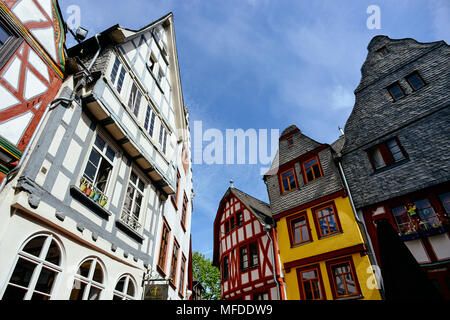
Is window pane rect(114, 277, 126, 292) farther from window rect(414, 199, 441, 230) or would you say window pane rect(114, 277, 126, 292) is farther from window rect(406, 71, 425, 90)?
window rect(406, 71, 425, 90)

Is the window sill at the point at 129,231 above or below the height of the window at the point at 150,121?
below

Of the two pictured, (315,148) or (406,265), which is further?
(315,148)

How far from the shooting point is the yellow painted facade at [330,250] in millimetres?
9570

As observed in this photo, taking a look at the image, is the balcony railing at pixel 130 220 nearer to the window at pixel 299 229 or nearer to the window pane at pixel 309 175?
the window at pixel 299 229

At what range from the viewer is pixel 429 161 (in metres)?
9.41

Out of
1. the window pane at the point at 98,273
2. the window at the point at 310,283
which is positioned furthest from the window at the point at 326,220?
the window pane at the point at 98,273

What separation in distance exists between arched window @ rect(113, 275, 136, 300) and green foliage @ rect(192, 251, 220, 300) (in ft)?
82.5

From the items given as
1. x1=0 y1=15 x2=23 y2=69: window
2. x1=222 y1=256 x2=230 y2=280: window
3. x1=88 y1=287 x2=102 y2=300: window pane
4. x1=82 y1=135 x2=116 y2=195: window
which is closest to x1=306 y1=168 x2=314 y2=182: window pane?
x1=222 y1=256 x2=230 y2=280: window

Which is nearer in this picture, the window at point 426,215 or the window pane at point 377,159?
the window at point 426,215

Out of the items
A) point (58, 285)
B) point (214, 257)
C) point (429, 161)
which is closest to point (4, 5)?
point (58, 285)

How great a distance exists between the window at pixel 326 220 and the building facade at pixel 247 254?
3.09m

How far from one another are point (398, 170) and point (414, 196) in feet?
4.17

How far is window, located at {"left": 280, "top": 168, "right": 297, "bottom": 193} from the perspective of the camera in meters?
13.9

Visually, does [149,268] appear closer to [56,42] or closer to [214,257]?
[56,42]
